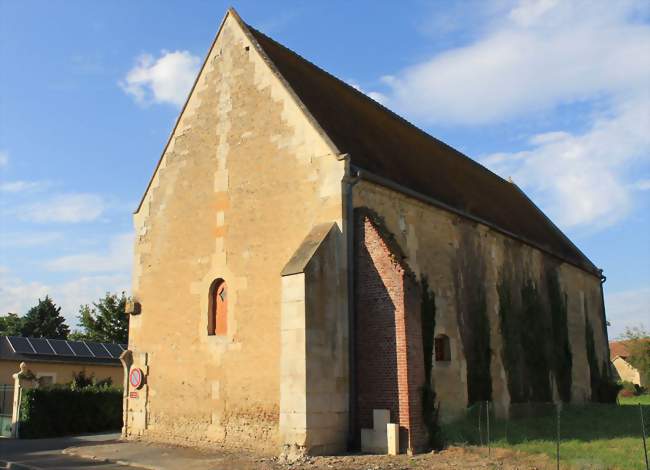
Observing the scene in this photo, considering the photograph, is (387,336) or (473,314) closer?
(387,336)

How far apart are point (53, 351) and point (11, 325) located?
3282cm

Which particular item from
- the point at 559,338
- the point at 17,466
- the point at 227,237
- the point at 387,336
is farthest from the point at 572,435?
the point at 17,466

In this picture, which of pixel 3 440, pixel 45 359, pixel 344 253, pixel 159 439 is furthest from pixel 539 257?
pixel 45 359

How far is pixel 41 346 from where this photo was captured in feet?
97.5

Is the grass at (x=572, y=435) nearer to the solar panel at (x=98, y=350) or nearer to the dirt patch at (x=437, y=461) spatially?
the dirt patch at (x=437, y=461)

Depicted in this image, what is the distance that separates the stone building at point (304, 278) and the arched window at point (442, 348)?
0.19 feet

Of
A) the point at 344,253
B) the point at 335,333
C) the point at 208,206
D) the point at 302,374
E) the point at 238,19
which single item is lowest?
the point at 302,374

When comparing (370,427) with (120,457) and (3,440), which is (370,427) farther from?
(3,440)

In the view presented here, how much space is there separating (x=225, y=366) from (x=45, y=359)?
694 inches

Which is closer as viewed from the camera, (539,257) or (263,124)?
(263,124)

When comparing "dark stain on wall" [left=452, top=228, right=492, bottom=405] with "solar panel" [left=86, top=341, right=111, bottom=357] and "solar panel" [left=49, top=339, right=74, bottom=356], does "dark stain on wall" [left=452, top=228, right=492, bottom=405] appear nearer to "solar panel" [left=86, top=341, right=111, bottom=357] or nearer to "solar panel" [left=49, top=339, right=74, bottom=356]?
"solar panel" [left=49, top=339, right=74, bottom=356]

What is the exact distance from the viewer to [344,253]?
13648 mm

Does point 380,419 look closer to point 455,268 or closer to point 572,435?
point 572,435

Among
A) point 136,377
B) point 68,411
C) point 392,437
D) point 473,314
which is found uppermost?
point 473,314
